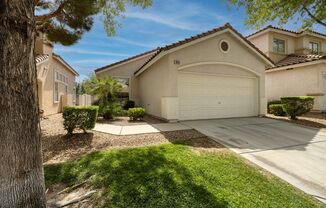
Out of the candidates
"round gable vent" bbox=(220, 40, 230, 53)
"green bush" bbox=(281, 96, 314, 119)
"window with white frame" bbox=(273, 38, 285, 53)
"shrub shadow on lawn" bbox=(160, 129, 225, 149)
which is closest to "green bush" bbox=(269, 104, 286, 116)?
"green bush" bbox=(281, 96, 314, 119)

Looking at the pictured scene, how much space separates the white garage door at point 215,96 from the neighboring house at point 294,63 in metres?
5.69

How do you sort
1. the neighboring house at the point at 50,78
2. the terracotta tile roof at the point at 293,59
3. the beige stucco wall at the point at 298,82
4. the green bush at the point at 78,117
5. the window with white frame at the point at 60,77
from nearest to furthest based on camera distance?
1. the green bush at the point at 78,117
2. the neighboring house at the point at 50,78
3. the beige stucco wall at the point at 298,82
4. the terracotta tile roof at the point at 293,59
5. the window with white frame at the point at 60,77

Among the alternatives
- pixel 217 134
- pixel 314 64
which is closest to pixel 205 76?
pixel 217 134

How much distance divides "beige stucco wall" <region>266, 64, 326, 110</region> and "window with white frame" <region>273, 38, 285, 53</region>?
2603 millimetres

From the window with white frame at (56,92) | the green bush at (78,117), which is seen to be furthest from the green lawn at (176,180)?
the window with white frame at (56,92)

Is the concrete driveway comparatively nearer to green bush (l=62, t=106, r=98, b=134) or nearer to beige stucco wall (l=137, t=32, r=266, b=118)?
beige stucco wall (l=137, t=32, r=266, b=118)

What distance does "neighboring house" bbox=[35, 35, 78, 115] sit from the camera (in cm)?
1370

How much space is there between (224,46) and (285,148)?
735cm

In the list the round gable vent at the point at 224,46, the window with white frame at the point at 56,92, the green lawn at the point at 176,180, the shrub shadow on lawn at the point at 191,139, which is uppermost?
the round gable vent at the point at 224,46

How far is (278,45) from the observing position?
787 inches

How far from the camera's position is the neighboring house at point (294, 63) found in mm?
15797

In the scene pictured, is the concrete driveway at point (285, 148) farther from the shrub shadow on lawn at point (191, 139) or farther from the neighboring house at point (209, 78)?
the neighboring house at point (209, 78)

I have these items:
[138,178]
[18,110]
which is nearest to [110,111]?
[138,178]

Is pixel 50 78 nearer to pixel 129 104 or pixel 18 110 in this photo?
pixel 129 104
